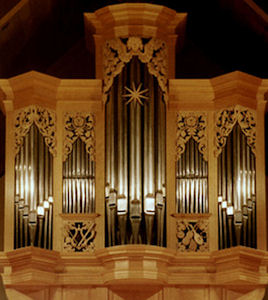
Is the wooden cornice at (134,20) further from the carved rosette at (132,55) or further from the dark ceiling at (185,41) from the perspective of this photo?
the dark ceiling at (185,41)

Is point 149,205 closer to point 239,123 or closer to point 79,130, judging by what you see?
point 79,130

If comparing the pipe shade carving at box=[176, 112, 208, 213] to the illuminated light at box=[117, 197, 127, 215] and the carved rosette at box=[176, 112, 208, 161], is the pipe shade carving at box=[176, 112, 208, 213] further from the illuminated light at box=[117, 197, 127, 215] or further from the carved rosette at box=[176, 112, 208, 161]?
the illuminated light at box=[117, 197, 127, 215]

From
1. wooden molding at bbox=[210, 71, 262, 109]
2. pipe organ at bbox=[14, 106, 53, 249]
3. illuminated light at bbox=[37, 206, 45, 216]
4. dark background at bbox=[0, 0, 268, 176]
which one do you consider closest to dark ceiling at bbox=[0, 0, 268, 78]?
dark background at bbox=[0, 0, 268, 176]

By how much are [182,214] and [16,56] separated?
3615 millimetres

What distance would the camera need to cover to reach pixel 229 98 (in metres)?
16.6

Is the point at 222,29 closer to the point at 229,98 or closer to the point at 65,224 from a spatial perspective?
the point at 229,98

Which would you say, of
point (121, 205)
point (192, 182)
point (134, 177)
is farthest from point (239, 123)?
point (121, 205)

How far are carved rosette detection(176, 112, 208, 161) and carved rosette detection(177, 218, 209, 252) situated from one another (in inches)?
33.9

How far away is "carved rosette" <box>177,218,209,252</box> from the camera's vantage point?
1616cm

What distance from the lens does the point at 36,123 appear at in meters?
16.4

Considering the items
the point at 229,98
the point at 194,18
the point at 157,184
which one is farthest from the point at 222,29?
the point at 157,184

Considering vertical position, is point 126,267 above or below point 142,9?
below

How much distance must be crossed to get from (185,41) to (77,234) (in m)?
4.03

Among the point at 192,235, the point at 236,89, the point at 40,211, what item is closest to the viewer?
the point at 40,211
